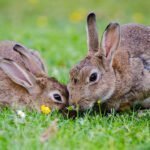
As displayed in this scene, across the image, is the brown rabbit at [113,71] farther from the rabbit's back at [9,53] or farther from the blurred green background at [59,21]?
the blurred green background at [59,21]

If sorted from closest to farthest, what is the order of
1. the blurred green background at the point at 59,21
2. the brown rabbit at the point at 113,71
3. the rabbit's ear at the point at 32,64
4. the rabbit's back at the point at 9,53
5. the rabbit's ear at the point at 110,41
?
the brown rabbit at the point at 113,71 → the rabbit's ear at the point at 110,41 → the rabbit's ear at the point at 32,64 → the rabbit's back at the point at 9,53 → the blurred green background at the point at 59,21

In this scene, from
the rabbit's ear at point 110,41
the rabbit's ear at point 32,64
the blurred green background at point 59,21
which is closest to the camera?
the rabbit's ear at point 110,41

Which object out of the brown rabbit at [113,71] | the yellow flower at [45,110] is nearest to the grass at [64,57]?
the yellow flower at [45,110]

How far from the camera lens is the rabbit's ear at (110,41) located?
7.69 meters

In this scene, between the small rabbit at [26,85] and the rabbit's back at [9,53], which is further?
the rabbit's back at [9,53]

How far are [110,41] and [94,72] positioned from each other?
576 mm

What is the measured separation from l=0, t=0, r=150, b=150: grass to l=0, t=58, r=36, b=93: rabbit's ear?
88cm

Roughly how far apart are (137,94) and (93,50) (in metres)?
0.85

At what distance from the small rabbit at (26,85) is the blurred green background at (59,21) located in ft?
7.85

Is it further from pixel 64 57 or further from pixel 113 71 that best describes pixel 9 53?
pixel 64 57

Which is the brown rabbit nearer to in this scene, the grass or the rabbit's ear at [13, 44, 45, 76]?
the grass

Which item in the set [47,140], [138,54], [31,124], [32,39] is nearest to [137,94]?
[138,54]

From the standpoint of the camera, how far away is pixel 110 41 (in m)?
7.79

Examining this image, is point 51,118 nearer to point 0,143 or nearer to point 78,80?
point 78,80
